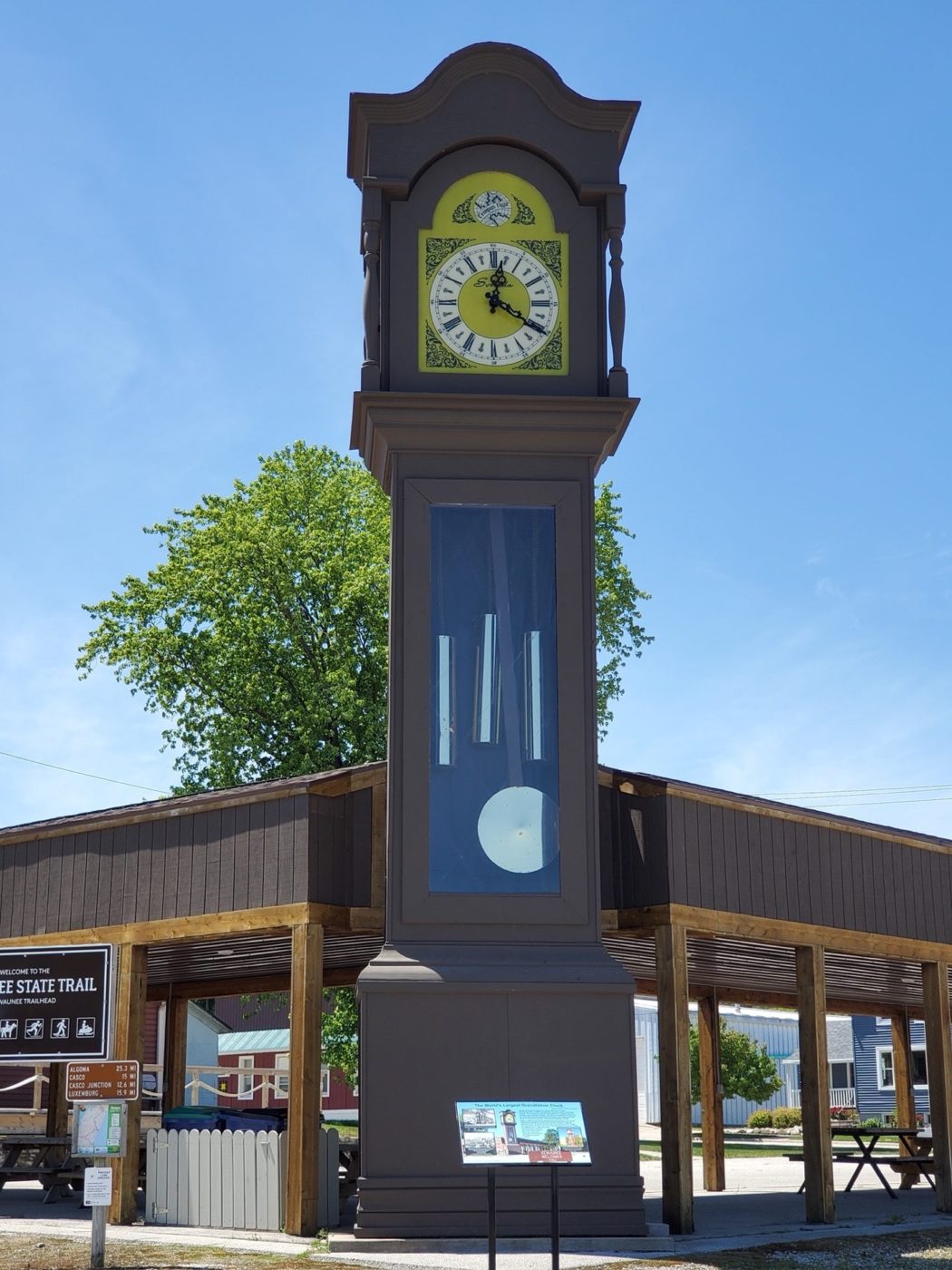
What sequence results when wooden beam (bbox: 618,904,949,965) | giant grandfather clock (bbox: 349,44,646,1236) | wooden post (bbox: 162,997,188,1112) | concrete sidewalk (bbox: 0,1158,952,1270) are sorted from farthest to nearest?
wooden post (bbox: 162,997,188,1112)
wooden beam (bbox: 618,904,949,965)
giant grandfather clock (bbox: 349,44,646,1236)
concrete sidewalk (bbox: 0,1158,952,1270)

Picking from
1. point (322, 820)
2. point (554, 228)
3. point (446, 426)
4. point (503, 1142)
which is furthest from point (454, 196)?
point (503, 1142)

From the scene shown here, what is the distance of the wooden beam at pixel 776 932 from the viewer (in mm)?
16312

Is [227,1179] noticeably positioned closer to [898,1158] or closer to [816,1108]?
→ [816,1108]

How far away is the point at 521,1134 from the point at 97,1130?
397cm

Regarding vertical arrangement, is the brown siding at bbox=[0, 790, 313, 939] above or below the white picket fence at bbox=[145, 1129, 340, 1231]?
above

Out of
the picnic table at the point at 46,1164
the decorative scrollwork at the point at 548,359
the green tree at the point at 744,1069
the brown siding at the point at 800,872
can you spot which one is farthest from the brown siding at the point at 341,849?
the green tree at the point at 744,1069

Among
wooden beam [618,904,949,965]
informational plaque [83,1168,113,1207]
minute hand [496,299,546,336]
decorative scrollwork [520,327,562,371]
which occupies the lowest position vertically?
informational plaque [83,1168,113,1207]

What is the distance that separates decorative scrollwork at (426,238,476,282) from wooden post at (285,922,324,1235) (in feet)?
22.5

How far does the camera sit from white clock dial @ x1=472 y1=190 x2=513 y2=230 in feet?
55.2

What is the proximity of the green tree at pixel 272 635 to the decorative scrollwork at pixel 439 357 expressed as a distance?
15.4m

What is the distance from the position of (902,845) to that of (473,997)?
6.78 metres

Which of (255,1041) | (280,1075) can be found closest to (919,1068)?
(280,1075)

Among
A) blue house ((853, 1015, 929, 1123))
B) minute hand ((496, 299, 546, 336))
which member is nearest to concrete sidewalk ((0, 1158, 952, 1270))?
minute hand ((496, 299, 546, 336))

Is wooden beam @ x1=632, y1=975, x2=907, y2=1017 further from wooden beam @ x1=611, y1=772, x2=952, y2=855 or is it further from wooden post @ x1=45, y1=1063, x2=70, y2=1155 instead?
wooden post @ x1=45, y1=1063, x2=70, y2=1155
